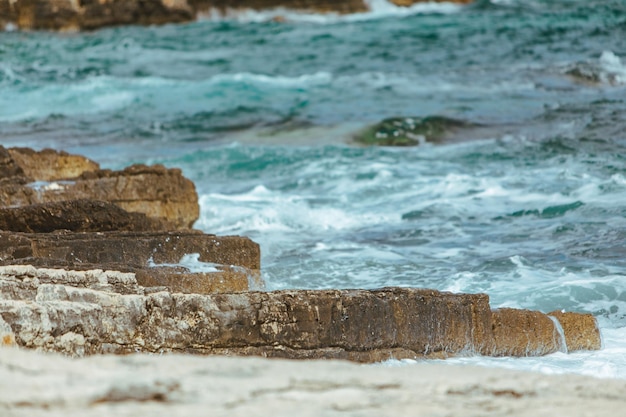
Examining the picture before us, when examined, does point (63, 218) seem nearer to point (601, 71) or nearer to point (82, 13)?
point (601, 71)

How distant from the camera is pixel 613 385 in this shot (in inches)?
93.2

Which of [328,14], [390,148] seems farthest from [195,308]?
[328,14]

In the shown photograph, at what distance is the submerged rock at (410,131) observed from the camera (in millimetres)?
15125

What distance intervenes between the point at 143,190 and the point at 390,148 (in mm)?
6997

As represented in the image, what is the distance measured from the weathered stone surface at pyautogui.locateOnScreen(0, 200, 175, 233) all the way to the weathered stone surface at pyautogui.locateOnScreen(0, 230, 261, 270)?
1.73 ft

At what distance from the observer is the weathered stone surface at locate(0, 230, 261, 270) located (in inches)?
192

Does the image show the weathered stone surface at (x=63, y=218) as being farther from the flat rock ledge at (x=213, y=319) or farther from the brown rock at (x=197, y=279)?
the flat rock ledge at (x=213, y=319)

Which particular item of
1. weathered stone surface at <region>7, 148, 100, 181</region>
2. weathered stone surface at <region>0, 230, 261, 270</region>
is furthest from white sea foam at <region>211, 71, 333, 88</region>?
weathered stone surface at <region>0, 230, 261, 270</region>

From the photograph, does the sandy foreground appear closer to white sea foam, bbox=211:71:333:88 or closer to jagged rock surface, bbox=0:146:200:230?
jagged rock surface, bbox=0:146:200:230

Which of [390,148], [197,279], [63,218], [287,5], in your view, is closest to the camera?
[197,279]

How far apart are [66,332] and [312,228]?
570 centimetres

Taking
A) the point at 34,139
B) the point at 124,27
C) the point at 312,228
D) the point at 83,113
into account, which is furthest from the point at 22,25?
the point at 312,228

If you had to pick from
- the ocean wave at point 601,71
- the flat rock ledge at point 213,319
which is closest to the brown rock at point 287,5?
the ocean wave at point 601,71

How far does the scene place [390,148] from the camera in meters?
14.5
